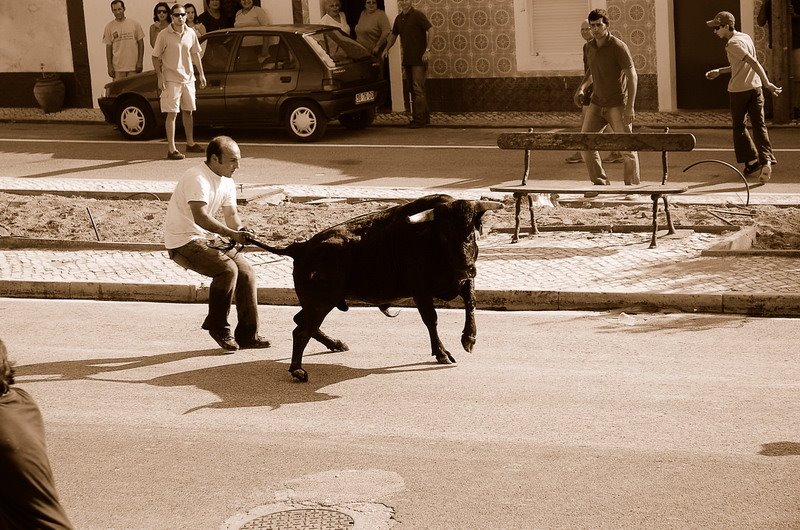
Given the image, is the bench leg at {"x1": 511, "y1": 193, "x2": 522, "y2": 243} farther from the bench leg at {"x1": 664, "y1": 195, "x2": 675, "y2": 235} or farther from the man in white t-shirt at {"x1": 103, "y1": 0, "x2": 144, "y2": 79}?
the man in white t-shirt at {"x1": 103, "y1": 0, "x2": 144, "y2": 79}

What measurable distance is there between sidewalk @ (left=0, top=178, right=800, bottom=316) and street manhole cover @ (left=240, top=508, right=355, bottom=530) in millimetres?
4884

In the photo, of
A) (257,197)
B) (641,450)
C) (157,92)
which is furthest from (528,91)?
(641,450)

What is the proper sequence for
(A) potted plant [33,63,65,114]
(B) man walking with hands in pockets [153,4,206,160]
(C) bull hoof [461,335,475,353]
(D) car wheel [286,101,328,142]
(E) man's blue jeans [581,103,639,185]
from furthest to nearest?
(A) potted plant [33,63,65,114]
(D) car wheel [286,101,328,142]
(B) man walking with hands in pockets [153,4,206,160]
(E) man's blue jeans [581,103,639,185]
(C) bull hoof [461,335,475,353]

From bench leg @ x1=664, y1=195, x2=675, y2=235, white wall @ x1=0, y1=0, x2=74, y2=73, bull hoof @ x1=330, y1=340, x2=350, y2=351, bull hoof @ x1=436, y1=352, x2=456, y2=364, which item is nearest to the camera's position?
bull hoof @ x1=436, y1=352, x2=456, y2=364

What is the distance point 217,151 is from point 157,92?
41.4 ft

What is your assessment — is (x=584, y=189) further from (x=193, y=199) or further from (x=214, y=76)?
(x=214, y=76)

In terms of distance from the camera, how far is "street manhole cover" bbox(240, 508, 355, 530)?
7246mm

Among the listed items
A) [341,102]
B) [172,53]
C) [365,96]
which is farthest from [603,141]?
[365,96]

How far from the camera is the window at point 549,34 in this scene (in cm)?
2442

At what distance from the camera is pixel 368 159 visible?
2034cm

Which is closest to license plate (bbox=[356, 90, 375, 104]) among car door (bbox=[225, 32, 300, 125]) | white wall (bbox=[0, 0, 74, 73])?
car door (bbox=[225, 32, 300, 125])

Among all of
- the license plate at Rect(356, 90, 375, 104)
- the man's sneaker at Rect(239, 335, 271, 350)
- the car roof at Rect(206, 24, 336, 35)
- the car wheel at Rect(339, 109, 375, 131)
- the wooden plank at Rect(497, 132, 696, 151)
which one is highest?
the car roof at Rect(206, 24, 336, 35)

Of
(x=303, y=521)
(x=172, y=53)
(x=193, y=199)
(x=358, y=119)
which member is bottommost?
(x=303, y=521)

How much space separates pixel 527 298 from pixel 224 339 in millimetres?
2644
